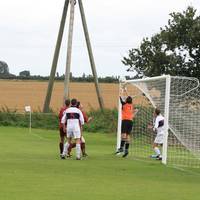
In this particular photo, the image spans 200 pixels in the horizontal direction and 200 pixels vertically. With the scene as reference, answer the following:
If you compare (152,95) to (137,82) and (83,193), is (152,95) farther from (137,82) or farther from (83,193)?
(83,193)

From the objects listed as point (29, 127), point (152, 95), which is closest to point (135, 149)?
point (152, 95)

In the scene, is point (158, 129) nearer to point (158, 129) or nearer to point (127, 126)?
point (158, 129)

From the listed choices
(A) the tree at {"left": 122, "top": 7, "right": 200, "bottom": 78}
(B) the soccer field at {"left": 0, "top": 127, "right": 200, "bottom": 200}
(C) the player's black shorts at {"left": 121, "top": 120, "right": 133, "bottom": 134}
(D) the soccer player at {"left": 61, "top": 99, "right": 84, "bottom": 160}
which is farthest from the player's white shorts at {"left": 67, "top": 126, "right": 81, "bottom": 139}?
(A) the tree at {"left": 122, "top": 7, "right": 200, "bottom": 78}

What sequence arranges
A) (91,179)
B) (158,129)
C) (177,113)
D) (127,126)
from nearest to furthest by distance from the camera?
(91,179) → (177,113) → (158,129) → (127,126)

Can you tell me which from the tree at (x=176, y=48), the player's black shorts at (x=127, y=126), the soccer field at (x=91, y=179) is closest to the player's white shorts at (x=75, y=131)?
the soccer field at (x=91, y=179)

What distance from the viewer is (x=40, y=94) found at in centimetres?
5956

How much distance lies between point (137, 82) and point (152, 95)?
0.91m

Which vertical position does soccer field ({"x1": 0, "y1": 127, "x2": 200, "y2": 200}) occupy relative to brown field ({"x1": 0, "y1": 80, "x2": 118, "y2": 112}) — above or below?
below

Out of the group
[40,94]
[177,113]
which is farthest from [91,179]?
[40,94]

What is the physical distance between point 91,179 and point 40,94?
4347 cm

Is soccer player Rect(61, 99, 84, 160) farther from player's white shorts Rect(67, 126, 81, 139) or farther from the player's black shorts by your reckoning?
the player's black shorts

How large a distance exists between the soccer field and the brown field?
1291 inches

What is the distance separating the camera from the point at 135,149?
2759 cm

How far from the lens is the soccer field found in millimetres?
13734
